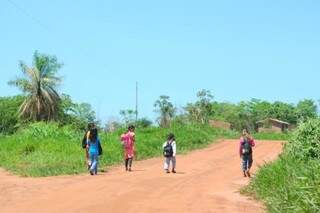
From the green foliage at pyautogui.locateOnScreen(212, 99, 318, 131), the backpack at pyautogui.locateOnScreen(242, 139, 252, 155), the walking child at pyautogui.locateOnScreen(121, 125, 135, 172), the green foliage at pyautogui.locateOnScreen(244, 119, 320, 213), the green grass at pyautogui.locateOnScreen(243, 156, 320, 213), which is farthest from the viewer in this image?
the green foliage at pyautogui.locateOnScreen(212, 99, 318, 131)

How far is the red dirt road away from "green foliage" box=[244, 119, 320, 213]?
604 mm

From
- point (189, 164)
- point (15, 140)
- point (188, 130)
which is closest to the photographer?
point (189, 164)

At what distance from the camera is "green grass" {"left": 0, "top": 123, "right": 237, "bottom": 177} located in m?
25.7

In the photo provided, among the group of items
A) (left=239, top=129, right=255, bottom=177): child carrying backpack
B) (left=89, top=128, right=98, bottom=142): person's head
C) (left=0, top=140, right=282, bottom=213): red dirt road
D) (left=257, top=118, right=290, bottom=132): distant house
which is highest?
(left=257, top=118, right=290, bottom=132): distant house

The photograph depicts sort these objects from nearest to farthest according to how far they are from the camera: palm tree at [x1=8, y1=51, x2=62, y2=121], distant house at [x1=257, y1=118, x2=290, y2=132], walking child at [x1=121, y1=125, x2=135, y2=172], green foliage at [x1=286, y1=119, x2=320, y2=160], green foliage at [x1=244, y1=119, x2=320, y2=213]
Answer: green foliage at [x1=244, y1=119, x2=320, y2=213] < green foliage at [x1=286, y1=119, x2=320, y2=160] < walking child at [x1=121, y1=125, x2=135, y2=172] < palm tree at [x1=8, y1=51, x2=62, y2=121] < distant house at [x1=257, y1=118, x2=290, y2=132]

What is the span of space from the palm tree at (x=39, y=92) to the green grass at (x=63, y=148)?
20.7 m

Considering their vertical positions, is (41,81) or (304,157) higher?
(41,81)

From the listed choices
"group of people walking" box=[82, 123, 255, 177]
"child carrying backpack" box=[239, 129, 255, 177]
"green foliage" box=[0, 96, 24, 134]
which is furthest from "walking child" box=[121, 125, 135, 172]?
"green foliage" box=[0, 96, 24, 134]

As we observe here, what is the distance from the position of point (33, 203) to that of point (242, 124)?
313 feet

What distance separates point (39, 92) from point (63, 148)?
31515 millimetres

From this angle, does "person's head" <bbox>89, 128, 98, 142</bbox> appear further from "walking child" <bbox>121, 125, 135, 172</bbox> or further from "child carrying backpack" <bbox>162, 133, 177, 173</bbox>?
"child carrying backpack" <bbox>162, 133, 177, 173</bbox>

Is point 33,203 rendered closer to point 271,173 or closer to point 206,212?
point 206,212

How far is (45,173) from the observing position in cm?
2352

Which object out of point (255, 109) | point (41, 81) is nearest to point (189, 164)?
point (41, 81)
